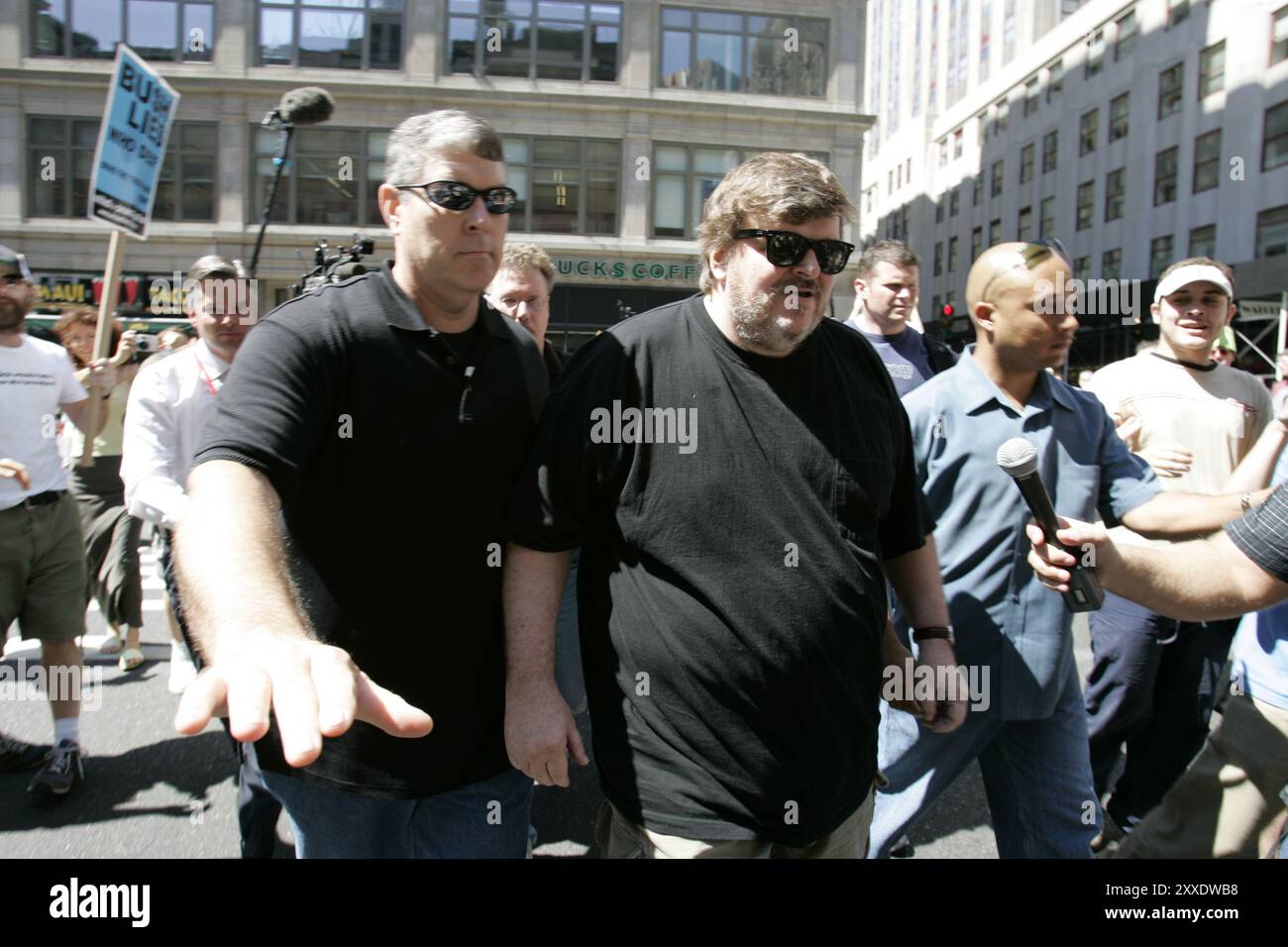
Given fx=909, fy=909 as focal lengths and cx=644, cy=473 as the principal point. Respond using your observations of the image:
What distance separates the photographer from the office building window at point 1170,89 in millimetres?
34500

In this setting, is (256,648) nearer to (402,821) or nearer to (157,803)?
(402,821)

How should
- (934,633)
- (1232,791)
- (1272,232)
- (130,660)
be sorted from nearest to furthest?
(934,633), (1232,791), (130,660), (1272,232)

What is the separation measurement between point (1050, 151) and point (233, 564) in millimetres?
50379

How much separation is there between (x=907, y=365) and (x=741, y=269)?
3.18 meters

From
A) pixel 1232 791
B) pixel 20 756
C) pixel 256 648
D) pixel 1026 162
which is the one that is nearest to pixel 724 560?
pixel 256 648

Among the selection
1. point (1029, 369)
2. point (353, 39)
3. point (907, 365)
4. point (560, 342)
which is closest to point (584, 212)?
point (560, 342)

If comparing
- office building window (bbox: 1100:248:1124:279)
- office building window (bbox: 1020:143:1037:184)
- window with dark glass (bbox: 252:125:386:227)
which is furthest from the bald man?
office building window (bbox: 1020:143:1037:184)

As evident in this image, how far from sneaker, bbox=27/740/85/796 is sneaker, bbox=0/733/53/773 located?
0.22 m

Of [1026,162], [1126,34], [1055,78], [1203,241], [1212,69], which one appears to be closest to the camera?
[1212,69]

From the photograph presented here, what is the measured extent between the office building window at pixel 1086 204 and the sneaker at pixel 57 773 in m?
45.5

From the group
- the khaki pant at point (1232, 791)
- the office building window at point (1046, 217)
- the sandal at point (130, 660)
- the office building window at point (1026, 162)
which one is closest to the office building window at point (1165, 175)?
the office building window at point (1046, 217)

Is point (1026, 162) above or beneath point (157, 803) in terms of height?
above

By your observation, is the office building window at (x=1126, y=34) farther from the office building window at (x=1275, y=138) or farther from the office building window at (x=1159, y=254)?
the office building window at (x=1275, y=138)

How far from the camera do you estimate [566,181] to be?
24172 mm
